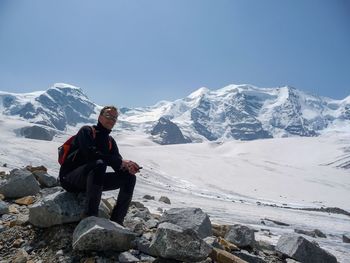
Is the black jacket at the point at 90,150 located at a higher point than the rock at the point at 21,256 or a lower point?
higher

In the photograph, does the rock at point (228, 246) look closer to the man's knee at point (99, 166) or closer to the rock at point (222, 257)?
the rock at point (222, 257)

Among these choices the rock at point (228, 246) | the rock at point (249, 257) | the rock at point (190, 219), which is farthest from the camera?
the rock at point (190, 219)

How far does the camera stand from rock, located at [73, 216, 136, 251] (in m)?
6.87

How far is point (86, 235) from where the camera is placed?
6852 mm

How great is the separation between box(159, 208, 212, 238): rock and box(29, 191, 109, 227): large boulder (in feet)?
5.79

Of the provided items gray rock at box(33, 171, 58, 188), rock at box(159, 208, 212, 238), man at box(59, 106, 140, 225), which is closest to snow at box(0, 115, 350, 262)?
gray rock at box(33, 171, 58, 188)

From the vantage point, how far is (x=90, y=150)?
25.1ft

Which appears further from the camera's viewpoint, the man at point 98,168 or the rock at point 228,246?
the rock at point 228,246

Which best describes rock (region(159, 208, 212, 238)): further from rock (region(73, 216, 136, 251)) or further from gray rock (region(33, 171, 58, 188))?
gray rock (region(33, 171, 58, 188))

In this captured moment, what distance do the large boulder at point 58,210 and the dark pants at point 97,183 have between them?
222mm

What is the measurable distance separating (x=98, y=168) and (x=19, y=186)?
4613mm

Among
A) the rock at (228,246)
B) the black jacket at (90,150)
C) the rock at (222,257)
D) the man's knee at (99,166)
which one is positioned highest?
the black jacket at (90,150)

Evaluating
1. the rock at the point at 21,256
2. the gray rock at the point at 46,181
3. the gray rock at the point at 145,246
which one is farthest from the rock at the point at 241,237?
the gray rock at the point at 46,181

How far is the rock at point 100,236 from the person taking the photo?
6871mm
